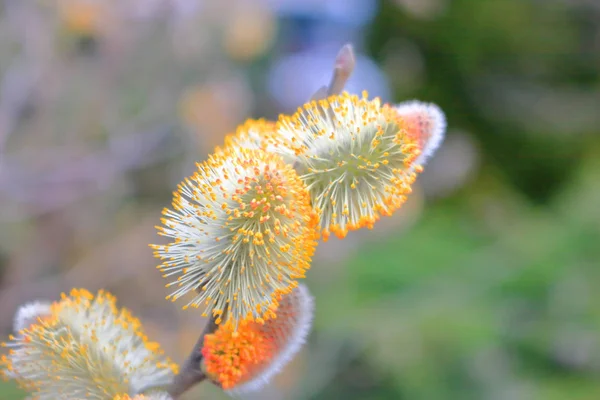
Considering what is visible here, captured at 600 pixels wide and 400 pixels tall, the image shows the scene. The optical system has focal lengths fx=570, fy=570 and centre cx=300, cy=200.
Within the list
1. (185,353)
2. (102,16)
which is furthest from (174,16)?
(185,353)

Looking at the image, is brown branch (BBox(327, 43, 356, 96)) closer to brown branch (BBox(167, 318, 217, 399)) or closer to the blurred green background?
brown branch (BBox(167, 318, 217, 399))

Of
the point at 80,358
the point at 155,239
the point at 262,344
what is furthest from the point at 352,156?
the point at 155,239

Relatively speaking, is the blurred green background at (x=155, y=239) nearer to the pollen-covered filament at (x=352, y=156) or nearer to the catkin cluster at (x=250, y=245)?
the catkin cluster at (x=250, y=245)

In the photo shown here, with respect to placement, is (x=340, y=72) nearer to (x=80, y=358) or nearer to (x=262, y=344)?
(x=262, y=344)

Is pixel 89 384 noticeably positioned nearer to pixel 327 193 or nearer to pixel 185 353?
pixel 327 193

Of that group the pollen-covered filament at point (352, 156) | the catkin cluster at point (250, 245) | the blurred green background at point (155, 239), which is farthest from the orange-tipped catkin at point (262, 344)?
the blurred green background at point (155, 239)

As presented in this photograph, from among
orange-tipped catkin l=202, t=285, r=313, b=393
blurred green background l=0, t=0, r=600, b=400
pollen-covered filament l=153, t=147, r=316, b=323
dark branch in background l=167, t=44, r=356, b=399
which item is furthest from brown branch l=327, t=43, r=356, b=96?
blurred green background l=0, t=0, r=600, b=400
